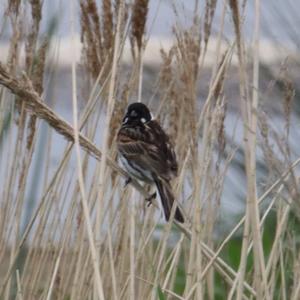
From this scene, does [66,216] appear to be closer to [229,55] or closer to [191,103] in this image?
[229,55]

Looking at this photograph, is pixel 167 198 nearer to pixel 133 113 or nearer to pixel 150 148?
pixel 150 148

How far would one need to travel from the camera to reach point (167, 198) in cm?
362

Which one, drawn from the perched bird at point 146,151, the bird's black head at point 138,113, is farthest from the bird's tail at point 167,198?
the bird's black head at point 138,113

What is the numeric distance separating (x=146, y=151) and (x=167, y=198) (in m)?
0.54

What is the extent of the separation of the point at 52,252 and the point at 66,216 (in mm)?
261

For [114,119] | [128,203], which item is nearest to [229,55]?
[114,119]

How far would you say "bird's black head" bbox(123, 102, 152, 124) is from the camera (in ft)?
13.9

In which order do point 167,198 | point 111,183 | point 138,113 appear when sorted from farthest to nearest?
point 138,113 < point 111,183 < point 167,198

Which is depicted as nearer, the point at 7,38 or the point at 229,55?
the point at 229,55

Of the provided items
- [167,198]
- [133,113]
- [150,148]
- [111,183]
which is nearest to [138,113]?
[133,113]

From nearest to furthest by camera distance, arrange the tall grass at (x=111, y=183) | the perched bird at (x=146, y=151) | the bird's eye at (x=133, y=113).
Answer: the tall grass at (x=111, y=183) → the perched bird at (x=146, y=151) → the bird's eye at (x=133, y=113)

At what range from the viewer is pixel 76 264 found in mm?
3723

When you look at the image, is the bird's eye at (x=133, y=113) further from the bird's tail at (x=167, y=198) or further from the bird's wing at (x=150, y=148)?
the bird's tail at (x=167, y=198)

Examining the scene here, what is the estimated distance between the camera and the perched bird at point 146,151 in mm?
3856
